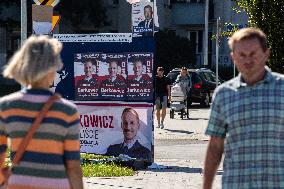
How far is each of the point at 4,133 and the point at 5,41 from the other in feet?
174

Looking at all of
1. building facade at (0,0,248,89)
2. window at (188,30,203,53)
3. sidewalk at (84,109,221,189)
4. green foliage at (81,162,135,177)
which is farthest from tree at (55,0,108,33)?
green foliage at (81,162,135,177)

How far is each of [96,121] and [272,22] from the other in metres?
4.34

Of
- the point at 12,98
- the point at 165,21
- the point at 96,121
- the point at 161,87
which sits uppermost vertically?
the point at 165,21

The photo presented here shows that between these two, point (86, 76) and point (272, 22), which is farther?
point (272, 22)

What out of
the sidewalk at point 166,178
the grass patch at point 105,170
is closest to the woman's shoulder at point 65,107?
the sidewalk at point 166,178

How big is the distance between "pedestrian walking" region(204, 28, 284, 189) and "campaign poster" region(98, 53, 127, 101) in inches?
343

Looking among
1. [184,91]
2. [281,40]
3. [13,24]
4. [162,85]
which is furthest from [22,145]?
[13,24]

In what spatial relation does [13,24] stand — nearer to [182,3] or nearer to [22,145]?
[182,3]

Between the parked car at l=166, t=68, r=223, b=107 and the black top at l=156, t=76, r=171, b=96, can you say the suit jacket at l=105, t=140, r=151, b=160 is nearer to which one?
the black top at l=156, t=76, r=171, b=96

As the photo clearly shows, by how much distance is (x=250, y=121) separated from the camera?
5.19 meters

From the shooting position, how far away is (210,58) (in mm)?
57812

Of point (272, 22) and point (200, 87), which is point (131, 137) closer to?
point (272, 22)

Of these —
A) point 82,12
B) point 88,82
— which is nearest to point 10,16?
point 82,12

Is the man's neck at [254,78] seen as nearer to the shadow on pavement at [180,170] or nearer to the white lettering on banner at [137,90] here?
the shadow on pavement at [180,170]
